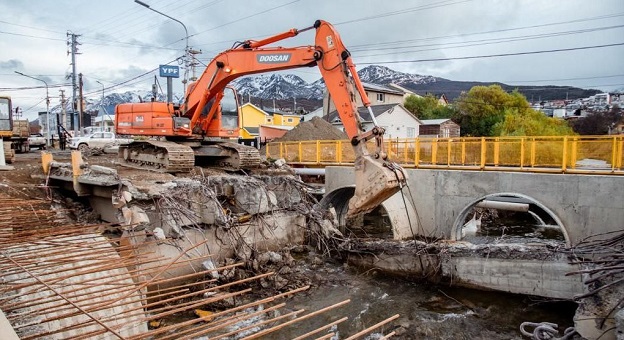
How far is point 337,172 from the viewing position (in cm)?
1340

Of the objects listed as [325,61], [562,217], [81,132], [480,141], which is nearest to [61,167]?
[325,61]

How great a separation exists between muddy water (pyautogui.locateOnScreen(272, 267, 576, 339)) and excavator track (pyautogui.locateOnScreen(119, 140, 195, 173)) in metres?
4.78

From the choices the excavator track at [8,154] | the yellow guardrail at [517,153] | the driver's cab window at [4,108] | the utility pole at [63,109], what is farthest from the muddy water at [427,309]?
the utility pole at [63,109]

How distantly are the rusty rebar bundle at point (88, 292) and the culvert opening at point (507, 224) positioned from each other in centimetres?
872

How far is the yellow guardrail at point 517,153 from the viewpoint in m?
9.33

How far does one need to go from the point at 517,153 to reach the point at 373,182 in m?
6.10

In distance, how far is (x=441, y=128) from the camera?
34.9 meters

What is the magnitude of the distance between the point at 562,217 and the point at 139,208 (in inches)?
377

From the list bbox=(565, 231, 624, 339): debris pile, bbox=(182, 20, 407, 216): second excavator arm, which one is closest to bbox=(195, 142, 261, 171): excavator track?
bbox=(182, 20, 407, 216): second excavator arm

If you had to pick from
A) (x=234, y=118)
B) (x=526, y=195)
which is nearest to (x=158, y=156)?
(x=234, y=118)

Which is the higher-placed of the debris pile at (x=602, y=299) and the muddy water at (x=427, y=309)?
the debris pile at (x=602, y=299)

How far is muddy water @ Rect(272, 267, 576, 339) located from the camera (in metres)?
6.77

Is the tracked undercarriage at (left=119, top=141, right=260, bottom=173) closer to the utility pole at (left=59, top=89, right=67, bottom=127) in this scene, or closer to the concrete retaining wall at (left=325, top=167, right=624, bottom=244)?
the concrete retaining wall at (left=325, top=167, right=624, bottom=244)

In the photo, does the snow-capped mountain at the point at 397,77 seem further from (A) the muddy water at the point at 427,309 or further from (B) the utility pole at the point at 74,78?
(A) the muddy water at the point at 427,309
